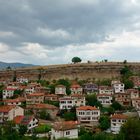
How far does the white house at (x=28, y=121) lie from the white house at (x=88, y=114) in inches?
228

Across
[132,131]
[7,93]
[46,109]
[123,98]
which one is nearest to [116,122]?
[132,131]

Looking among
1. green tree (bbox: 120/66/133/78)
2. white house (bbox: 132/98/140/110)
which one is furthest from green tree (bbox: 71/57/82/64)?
white house (bbox: 132/98/140/110)

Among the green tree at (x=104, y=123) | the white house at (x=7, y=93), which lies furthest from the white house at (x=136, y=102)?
the white house at (x=7, y=93)

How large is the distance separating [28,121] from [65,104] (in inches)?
389

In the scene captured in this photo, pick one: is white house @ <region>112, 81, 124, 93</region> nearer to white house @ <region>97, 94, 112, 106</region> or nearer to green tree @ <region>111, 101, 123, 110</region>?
white house @ <region>97, 94, 112, 106</region>

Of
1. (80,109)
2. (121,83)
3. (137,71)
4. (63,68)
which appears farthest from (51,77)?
(80,109)

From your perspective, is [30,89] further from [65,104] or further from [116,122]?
[116,122]

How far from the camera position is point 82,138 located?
35.7m

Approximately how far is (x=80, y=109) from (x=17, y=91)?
1636 cm

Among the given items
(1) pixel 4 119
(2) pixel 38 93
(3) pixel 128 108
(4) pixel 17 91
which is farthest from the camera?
(4) pixel 17 91

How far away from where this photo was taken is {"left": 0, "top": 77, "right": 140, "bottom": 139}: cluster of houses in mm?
41478

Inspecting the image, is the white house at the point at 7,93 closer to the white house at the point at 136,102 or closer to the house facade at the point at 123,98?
the house facade at the point at 123,98

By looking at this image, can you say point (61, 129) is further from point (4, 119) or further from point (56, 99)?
point (56, 99)

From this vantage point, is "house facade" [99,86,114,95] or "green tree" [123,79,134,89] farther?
"green tree" [123,79,134,89]
